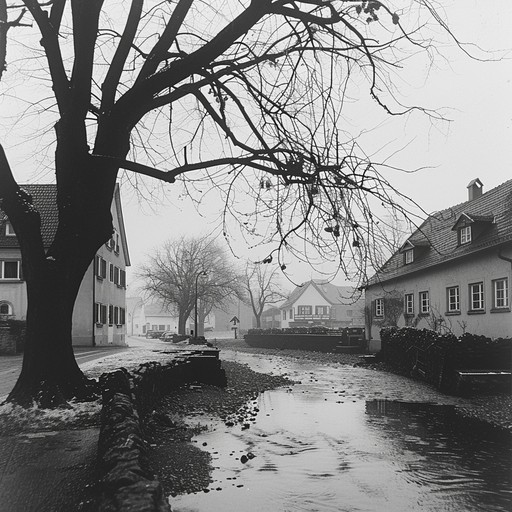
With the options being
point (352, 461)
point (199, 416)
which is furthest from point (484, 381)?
point (352, 461)

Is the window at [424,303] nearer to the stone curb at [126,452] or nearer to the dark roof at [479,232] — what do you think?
the dark roof at [479,232]

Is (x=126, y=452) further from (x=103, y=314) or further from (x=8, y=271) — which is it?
(x=103, y=314)

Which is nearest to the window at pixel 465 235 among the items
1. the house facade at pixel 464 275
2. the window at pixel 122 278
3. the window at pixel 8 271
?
the house facade at pixel 464 275

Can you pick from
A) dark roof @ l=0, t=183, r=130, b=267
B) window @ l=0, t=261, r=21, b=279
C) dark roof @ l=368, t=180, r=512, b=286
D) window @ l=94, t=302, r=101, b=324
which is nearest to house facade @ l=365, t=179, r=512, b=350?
dark roof @ l=368, t=180, r=512, b=286

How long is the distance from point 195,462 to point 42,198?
31222 millimetres

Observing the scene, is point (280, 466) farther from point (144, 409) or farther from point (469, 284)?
point (469, 284)

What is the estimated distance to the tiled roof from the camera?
108 feet

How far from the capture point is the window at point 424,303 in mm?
29672

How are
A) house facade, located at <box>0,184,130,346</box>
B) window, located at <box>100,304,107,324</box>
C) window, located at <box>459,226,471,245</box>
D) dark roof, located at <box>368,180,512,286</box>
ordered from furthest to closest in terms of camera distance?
window, located at <box>100,304,107,324</box> < house facade, located at <box>0,184,130,346</box> < window, located at <box>459,226,471,245</box> < dark roof, located at <box>368,180,512,286</box>

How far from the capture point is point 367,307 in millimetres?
37844

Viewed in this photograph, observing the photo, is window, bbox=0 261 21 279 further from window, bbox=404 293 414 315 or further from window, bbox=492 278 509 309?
window, bbox=492 278 509 309

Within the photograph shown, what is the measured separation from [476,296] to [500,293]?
2.01 metres

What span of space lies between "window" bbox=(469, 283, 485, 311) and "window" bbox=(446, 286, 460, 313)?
1420 mm

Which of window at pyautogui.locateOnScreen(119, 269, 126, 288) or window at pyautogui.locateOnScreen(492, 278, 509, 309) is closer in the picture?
window at pyautogui.locateOnScreen(492, 278, 509, 309)
